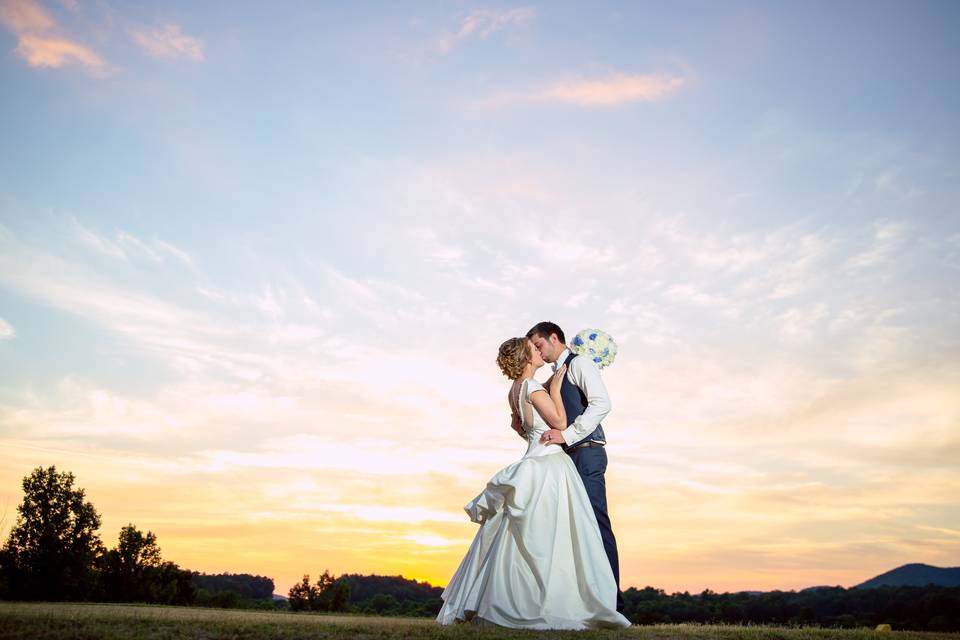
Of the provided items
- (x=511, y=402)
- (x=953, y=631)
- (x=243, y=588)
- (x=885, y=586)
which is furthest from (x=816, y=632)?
(x=243, y=588)

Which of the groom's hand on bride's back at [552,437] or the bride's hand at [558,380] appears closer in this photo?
the groom's hand on bride's back at [552,437]

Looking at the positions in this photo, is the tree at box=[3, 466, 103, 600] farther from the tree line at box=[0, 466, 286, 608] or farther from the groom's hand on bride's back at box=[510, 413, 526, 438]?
the groom's hand on bride's back at box=[510, 413, 526, 438]

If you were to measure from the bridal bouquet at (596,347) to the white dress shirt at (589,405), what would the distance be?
334mm

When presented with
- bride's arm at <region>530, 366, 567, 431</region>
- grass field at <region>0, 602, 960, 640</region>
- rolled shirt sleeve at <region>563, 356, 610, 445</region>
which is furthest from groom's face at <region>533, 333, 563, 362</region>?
grass field at <region>0, 602, 960, 640</region>

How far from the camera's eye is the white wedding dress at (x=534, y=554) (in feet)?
34.2

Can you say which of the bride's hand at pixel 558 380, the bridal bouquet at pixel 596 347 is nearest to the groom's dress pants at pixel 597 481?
the bride's hand at pixel 558 380

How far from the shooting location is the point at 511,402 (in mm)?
11719

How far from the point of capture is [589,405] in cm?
1116

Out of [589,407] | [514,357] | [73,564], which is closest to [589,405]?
[589,407]

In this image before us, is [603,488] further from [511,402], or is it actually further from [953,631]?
[953,631]

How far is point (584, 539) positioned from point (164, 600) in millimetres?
53001

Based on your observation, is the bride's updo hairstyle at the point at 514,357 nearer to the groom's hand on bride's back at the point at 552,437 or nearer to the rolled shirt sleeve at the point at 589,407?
the rolled shirt sleeve at the point at 589,407

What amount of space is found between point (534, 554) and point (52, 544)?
171 ft

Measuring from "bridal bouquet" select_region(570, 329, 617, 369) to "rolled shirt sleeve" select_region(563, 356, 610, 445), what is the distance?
0.37 metres
